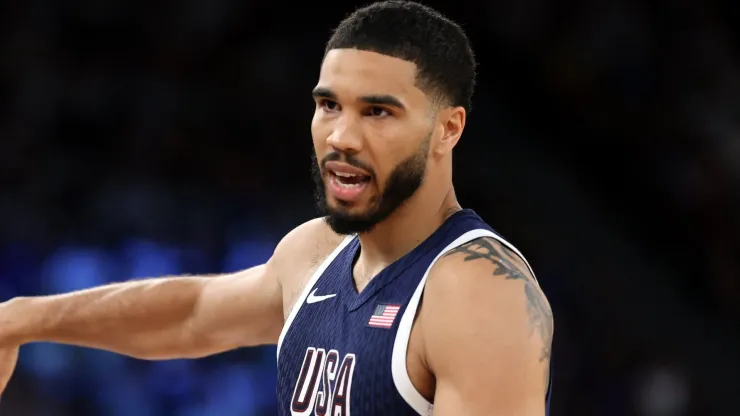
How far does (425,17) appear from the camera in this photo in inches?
109

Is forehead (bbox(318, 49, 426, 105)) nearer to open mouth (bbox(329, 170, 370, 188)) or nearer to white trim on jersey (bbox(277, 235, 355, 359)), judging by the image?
open mouth (bbox(329, 170, 370, 188))

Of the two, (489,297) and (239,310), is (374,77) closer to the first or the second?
(489,297)

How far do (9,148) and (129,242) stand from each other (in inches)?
50.4

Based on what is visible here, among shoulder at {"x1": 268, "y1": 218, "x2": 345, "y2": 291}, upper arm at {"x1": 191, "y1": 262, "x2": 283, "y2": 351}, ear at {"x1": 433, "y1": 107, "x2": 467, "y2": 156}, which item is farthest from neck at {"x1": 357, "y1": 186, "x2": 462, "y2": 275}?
upper arm at {"x1": 191, "y1": 262, "x2": 283, "y2": 351}

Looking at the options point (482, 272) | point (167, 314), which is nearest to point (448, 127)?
point (482, 272)

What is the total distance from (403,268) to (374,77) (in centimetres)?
48

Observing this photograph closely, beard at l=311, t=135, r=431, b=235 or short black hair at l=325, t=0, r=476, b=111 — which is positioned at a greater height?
short black hair at l=325, t=0, r=476, b=111

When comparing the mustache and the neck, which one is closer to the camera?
the mustache

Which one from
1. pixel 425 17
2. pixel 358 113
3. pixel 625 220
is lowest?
pixel 625 220

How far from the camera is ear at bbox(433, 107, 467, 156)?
2.75 m

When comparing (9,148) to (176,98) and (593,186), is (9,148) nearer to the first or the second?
(176,98)

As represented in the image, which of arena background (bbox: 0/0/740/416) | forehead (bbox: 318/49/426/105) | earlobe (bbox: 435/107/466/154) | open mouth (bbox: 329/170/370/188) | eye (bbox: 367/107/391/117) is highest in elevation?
forehead (bbox: 318/49/426/105)

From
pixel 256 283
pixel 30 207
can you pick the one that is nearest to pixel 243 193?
pixel 30 207

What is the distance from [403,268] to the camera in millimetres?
2770
